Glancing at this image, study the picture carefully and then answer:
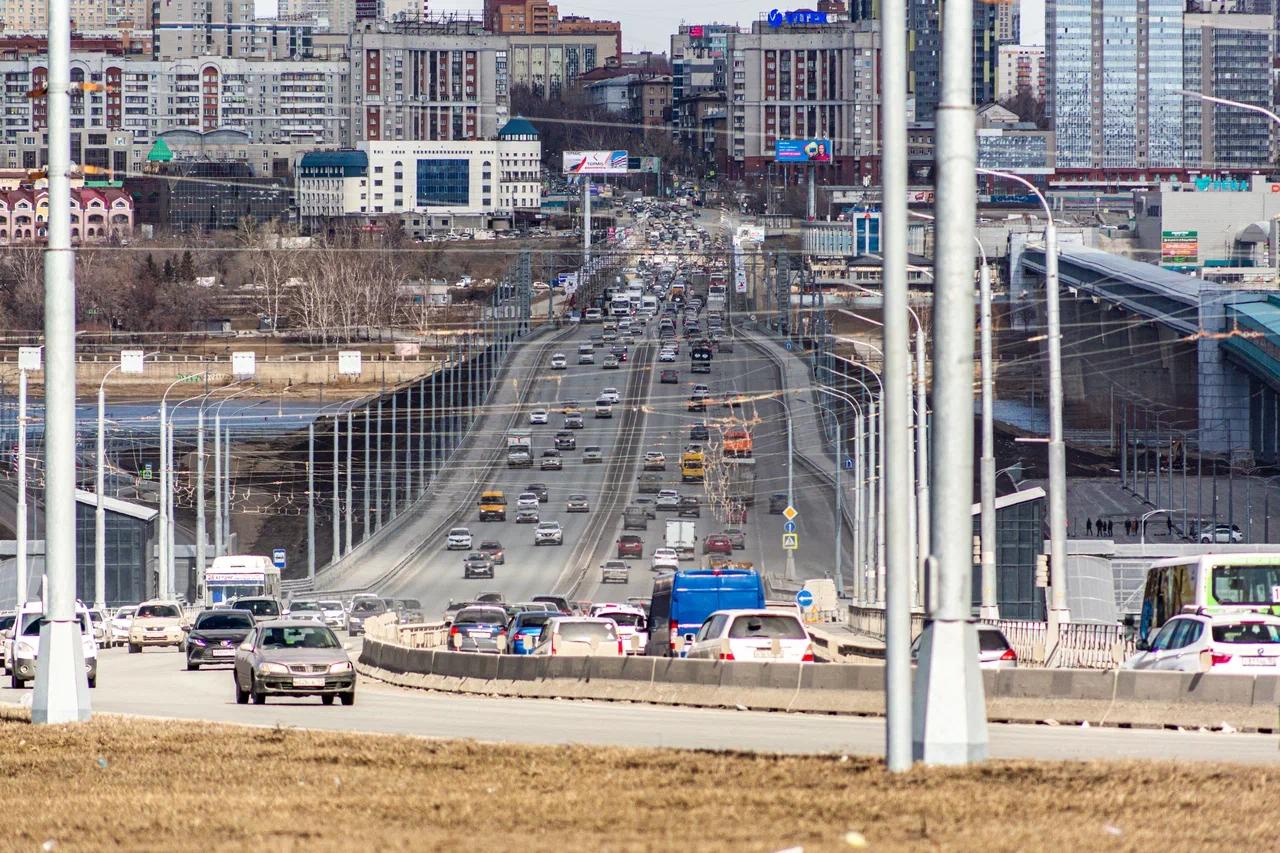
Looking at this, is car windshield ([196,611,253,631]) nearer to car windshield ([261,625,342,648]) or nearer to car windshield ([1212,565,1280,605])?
car windshield ([261,625,342,648])

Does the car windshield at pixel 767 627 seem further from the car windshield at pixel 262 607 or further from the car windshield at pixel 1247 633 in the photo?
the car windshield at pixel 262 607

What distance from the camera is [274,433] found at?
444ft

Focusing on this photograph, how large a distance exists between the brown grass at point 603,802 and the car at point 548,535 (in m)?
88.4

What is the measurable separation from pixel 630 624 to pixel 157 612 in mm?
14418

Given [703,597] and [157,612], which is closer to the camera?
[703,597]

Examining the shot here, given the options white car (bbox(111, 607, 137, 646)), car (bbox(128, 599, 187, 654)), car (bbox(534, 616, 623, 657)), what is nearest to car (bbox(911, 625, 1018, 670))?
car (bbox(534, 616, 623, 657))

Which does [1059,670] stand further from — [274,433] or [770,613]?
[274,433]

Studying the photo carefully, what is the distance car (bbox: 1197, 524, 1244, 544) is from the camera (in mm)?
89625

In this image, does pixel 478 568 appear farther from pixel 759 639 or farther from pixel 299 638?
pixel 299 638

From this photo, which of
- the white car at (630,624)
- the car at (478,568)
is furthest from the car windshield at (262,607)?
the car at (478,568)

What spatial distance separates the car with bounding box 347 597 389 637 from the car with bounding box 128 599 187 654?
32.8ft

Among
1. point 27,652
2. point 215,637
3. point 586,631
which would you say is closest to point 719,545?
point 215,637

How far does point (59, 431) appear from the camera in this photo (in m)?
21.7

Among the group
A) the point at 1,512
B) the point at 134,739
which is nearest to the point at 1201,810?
the point at 134,739
